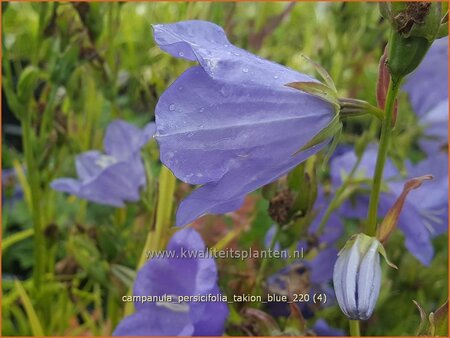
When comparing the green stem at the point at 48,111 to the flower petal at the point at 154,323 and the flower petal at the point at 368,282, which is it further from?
the flower petal at the point at 368,282

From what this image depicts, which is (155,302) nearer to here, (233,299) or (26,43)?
(233,299)

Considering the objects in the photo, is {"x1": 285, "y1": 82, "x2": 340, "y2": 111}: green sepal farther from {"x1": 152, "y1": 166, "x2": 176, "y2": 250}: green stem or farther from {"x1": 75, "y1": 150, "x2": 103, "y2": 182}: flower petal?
{"x1": 75, "y1": 150, "x2": 103, "y2": 182}: flower petal

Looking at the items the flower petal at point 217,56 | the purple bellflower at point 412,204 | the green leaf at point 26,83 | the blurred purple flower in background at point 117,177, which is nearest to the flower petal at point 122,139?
the blurred purple flower in background at point 117,177

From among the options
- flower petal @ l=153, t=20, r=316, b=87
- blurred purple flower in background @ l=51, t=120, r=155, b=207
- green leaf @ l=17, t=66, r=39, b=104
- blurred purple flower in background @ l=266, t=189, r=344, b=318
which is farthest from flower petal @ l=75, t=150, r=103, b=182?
flower petal @ l=153, t=20, r=316, b=87

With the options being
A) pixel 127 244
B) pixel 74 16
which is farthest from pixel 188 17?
pixel 127 244

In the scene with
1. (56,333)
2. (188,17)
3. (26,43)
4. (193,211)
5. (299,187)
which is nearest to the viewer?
(193,211)
